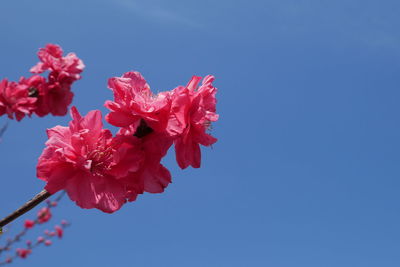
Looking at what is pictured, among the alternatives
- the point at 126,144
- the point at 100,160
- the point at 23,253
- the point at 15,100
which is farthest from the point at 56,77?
the point at 23,253

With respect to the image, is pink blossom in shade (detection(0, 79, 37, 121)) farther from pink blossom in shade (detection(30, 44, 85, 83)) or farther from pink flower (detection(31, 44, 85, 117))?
pink blossom in shade (detection(30, 44, 85, 83))

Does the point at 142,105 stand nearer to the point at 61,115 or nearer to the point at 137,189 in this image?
the point at 137,189

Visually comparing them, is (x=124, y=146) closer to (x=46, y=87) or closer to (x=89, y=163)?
(x=89, y=163)

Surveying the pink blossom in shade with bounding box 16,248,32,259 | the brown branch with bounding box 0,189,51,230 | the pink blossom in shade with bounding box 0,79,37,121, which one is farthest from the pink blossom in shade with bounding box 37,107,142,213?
the pink blossom in shade with bounding box 16,248,32,259

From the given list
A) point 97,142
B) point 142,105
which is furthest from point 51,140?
point 142,105

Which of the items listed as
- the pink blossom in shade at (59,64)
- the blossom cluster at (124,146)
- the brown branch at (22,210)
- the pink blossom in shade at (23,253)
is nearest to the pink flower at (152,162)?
the blossom cluster at (124,146)

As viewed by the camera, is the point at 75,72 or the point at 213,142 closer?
the point at 213,142

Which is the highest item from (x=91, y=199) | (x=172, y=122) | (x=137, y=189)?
(x=172, y=122)
